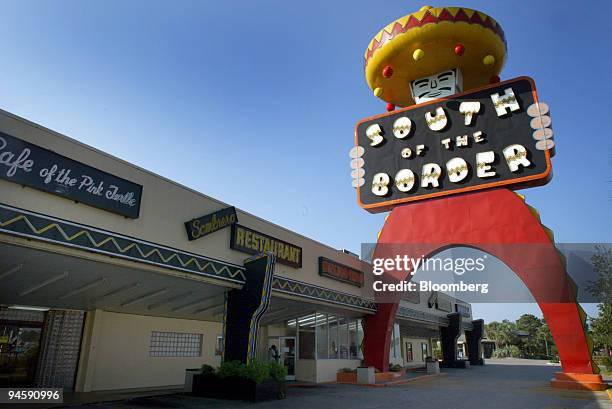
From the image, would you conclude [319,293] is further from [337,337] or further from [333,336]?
[337,337]

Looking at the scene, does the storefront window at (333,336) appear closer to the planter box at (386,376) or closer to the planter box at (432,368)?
the planter box at (386,376)

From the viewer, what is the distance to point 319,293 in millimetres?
→ 20828

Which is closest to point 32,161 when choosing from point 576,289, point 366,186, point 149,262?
point 149,262

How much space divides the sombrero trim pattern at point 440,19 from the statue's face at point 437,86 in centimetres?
296

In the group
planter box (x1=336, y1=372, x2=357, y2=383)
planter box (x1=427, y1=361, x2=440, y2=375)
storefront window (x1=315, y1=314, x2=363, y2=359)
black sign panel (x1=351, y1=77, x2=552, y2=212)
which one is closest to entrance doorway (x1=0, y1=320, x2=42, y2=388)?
storefront window (x1=315, y1=314, x2=363, y2=359)

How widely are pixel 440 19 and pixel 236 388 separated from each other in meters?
20.0

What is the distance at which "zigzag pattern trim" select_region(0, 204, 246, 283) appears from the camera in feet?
31.9

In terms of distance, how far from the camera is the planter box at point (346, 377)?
22.9m

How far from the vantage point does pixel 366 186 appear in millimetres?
25766

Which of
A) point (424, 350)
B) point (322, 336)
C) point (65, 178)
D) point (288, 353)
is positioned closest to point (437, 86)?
point (322, 336)

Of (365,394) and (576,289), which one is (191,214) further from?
(576,289)

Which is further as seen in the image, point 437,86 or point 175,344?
point 437,86

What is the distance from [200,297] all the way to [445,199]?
14.1 m

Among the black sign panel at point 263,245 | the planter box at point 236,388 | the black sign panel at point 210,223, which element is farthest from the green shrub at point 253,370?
the black sign panel at point 210,223
